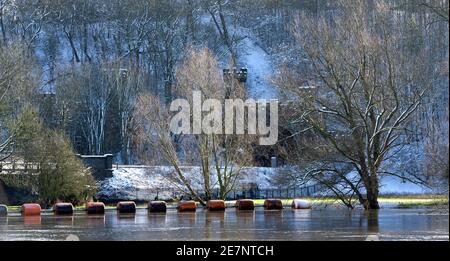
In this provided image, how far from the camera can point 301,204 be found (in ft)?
52.9

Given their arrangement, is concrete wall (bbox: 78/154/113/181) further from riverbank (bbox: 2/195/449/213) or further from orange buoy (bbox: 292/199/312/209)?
orange buoy (bbox: 292/199/312/209)

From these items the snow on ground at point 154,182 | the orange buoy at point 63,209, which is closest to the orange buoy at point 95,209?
the orange buoy at point 63,209

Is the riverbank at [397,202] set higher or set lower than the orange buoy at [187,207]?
higher

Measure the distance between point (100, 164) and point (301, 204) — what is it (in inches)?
247

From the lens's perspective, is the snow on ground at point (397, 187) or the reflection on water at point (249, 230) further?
the snow on ground at point (397, 187)

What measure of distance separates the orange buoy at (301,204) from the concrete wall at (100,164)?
544 cm

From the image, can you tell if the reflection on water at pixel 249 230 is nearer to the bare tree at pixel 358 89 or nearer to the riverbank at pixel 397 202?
the riverbank at pixel 397 202

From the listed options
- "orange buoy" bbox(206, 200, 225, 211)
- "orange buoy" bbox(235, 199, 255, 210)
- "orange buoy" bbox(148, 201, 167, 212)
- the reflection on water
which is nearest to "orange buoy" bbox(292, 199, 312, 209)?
"orange buoy" bbox(235, 199, 255, 210)

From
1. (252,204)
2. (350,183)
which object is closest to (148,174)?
(252,204)

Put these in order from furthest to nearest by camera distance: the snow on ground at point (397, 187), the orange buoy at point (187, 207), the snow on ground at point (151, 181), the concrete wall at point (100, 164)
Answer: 1. the concrete wall at point (100, 164)
2. the snow on ground at point (151, 181)
3. the orange buoy at point (187, 207)
4. the snow on ground at point (397, 187)

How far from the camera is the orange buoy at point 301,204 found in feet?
51.4

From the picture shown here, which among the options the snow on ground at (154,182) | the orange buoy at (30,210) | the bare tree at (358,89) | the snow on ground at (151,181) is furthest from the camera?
the snow on ground at (151,181)

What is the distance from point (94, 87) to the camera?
18.1 meters

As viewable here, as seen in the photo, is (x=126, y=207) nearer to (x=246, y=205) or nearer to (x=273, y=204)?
(x=246, y=205)
